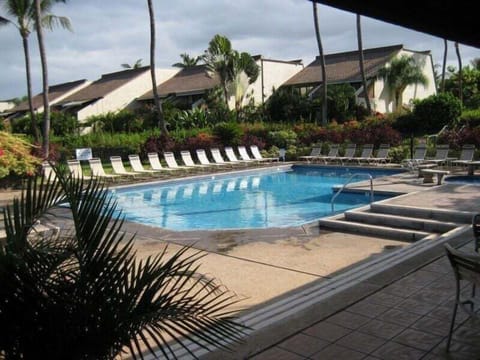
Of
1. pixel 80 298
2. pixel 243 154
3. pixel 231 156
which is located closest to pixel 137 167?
pixel 231 156

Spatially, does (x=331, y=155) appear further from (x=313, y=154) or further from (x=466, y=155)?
(x=466, y=155)

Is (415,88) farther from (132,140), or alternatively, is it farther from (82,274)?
(82,274)

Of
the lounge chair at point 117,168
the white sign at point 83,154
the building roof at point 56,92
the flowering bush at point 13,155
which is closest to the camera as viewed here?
the flowering bush at point 13,155

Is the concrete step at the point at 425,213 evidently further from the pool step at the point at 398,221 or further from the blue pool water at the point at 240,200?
the blue pool water at the point at 240,200

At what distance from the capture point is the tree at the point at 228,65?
3083cm

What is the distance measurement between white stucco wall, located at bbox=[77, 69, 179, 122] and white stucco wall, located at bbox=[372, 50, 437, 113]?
18.4 meters

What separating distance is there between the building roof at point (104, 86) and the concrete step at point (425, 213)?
33.6m

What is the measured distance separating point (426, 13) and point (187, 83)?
3569 cm

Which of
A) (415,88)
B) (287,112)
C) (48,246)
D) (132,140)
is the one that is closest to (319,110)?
(287,112)

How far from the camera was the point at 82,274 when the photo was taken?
2020mm

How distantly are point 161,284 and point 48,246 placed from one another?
2.18 ft

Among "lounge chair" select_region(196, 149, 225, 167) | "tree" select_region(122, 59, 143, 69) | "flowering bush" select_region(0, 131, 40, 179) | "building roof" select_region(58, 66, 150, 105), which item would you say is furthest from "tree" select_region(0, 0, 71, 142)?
"tree" select_region(122, 59, 143, 69)

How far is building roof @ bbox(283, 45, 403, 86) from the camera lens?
32.6m

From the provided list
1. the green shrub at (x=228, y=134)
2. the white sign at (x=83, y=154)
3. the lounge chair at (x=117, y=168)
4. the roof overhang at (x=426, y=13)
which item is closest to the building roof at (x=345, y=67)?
the green shrub at (x=228, y=134)
